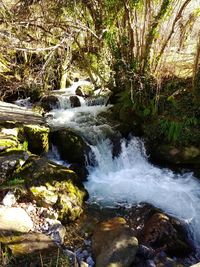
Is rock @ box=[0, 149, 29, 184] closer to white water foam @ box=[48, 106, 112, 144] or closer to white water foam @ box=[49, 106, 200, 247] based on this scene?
white water foam @ box=[49, 106, 200, 247]

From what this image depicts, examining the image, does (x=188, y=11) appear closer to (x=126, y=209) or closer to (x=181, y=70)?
(x=181, y=70)

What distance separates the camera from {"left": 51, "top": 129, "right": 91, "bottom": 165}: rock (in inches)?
307

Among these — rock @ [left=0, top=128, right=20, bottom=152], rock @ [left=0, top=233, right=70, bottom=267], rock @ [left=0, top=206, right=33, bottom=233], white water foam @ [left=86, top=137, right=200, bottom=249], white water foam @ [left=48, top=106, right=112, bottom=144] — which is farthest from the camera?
white water foam @ [left=48, top=106, right=112, bottom=144]

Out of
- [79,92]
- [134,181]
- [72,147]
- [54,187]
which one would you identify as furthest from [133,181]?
[79,92]

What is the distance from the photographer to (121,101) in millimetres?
8484

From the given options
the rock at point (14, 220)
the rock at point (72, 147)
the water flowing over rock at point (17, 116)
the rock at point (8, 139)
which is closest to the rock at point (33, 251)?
the rock at point (14, 220)

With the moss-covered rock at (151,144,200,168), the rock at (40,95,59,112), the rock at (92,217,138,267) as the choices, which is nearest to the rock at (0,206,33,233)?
the rock at (92,217,138,267)

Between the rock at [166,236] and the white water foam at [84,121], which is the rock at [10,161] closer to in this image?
the white water foam at [84,121]

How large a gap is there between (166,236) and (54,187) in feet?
6.89

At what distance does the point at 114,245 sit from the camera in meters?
4.73

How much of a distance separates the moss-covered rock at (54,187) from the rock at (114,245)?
2.26ft

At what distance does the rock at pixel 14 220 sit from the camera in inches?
185

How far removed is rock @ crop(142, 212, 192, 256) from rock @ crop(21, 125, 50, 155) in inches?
135

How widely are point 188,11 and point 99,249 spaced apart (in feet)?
19.3
